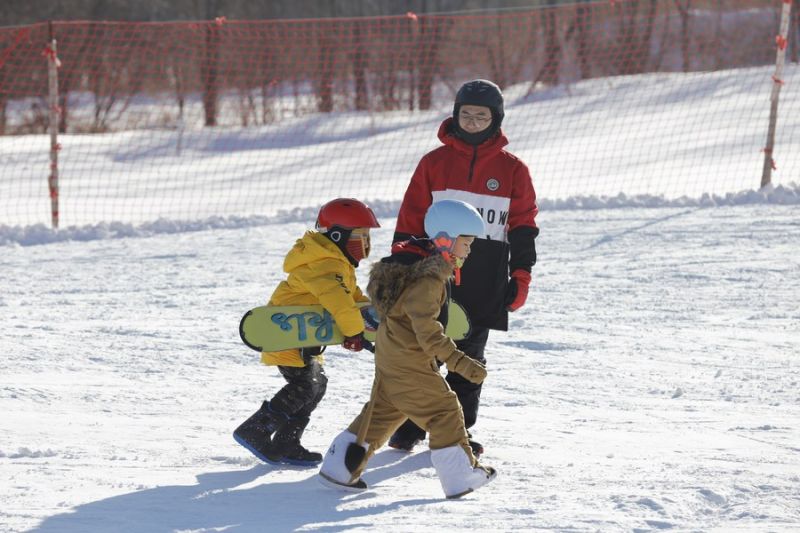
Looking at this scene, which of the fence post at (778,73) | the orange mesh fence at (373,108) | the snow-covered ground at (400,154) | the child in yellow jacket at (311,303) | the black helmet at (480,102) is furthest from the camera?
the orange mesh fence at (373,108)

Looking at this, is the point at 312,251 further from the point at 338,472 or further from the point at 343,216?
the point at 338,472

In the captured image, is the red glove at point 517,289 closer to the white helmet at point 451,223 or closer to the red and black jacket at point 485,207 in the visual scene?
the red and black jacket at point 485,207

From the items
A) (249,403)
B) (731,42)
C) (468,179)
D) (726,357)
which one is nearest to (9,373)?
(249,403)

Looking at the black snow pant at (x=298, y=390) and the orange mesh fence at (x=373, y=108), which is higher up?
the orange mesh fence at (x=373, y=108)

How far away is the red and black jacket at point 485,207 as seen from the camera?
4707mm

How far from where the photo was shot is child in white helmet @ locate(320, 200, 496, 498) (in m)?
3.99

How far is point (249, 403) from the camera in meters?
5.53

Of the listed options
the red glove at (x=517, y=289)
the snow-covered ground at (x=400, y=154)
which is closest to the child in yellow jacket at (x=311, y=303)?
the red glove at (x=517, y=289)

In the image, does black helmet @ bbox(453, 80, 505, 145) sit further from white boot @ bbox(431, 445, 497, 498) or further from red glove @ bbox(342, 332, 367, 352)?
white boot @ bbox(431, 445, 497, 498)

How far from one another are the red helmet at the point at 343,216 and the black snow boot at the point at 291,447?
0.81 m

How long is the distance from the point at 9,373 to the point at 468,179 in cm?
277

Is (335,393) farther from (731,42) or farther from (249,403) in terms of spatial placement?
(731,42)

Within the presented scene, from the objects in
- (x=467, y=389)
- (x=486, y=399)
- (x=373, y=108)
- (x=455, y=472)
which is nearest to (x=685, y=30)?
(x=373, y=108)

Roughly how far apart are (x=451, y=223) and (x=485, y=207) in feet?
2.32
